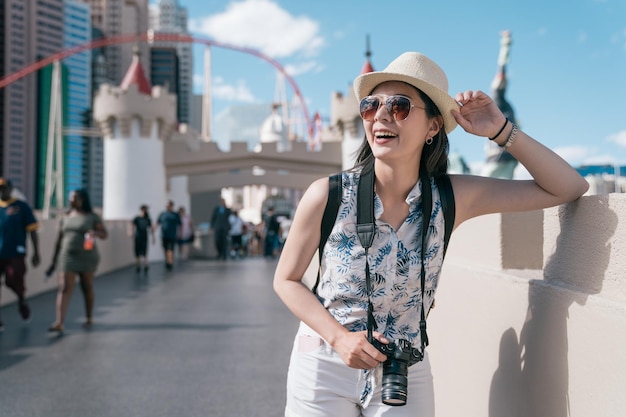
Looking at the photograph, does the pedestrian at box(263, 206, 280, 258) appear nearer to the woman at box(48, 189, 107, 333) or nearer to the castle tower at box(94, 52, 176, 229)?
the castle tower at box(94, 52, 176, 229)

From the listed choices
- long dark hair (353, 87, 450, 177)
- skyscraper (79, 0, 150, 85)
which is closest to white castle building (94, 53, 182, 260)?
long dark hair (353, 87, 450, 177)

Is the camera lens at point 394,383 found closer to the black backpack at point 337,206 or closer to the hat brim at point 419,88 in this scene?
the black backpack at point 337,206

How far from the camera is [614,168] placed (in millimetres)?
34031

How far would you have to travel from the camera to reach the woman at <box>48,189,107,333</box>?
7992 mm

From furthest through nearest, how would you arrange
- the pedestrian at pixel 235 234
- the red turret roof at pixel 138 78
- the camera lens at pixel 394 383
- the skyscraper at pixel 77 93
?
the skyscraper at pixel 77 93
the red turret roof at pixel 138 78
the pedestrian at pixel 235 234
the camera lens at pixel 394 383

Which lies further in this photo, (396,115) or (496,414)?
(496,414)

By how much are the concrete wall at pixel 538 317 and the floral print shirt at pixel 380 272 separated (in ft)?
1.41

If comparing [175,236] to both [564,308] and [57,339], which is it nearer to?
[57,339]

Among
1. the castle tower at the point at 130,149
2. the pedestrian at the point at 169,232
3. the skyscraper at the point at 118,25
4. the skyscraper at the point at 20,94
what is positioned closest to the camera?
the pedestrian at the point at 169,232

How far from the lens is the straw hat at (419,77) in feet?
6.70

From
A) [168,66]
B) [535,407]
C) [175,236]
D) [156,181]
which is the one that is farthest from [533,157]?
[168,66]

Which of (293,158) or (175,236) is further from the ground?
(293,158)

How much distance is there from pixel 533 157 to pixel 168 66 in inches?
6653

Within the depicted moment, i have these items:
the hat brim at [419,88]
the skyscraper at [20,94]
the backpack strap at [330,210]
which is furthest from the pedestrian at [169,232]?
the skyscraper at [20,94]
